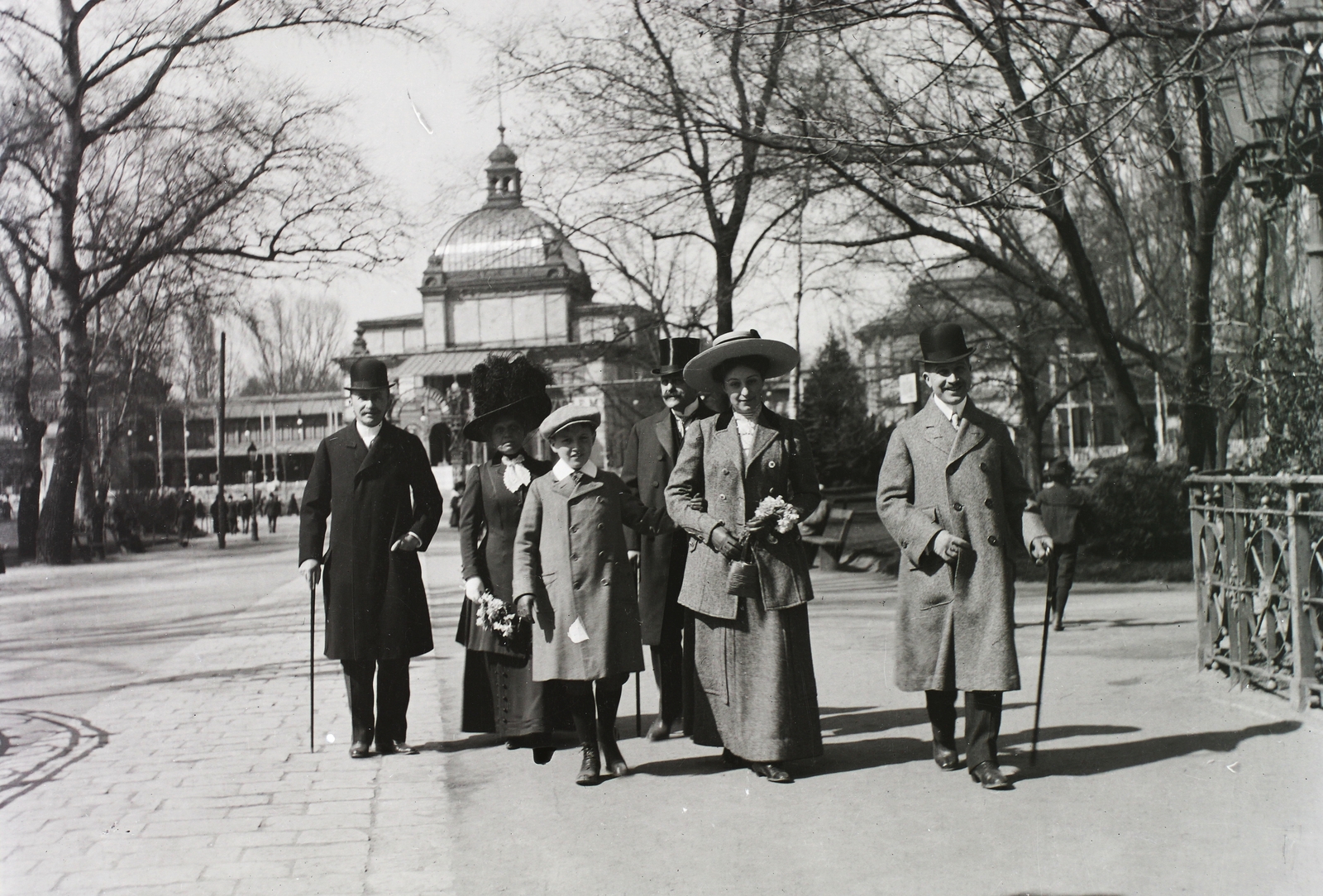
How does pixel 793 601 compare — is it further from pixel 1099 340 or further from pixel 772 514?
pixel 1099 340

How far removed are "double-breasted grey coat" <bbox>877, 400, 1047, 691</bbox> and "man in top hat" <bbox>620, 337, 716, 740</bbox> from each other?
132cm

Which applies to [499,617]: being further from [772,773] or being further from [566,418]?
[772,773]

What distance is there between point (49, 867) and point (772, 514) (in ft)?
10.2

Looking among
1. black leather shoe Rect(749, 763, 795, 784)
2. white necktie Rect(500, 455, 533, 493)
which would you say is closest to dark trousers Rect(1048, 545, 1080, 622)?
black leather shoe Rect(749, 763, 795, 784)

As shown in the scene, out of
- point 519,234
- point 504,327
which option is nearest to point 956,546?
point 519,234

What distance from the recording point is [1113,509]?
1570cm

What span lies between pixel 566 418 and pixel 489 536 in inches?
36.3

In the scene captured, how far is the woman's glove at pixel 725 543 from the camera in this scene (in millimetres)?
5430

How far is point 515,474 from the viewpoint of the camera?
249 inches

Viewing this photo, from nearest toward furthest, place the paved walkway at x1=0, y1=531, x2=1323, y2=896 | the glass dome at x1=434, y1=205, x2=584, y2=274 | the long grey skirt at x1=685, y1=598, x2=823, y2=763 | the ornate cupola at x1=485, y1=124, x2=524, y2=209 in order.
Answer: the paved walkway at x1=0, y1=531, x2=1323, y2=896 < the long grey skirt at x1=685, y1=598, x2=823, y2=763 < the ornate cupola at x1=485, y1=124, x2=524, y2=209 < the glass dome at x1=434, y1=205, x2=584, y2=274

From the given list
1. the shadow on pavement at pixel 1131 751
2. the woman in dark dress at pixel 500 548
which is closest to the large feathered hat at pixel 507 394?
the woman in dark dress at pixel 500 548

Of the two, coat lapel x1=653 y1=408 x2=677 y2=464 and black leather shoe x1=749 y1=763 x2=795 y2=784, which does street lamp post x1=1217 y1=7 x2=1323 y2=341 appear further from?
black leather shoe x1=749 y1=763 x2=795 y2=784

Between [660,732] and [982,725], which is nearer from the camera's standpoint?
[982,725]

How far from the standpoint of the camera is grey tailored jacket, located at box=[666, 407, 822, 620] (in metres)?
5.53
